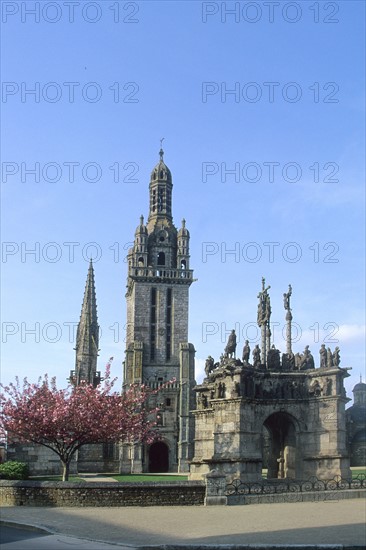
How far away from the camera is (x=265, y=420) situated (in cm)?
3828

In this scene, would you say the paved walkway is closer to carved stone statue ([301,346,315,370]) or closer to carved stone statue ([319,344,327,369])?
carved stone statue ([319,344,327,369])

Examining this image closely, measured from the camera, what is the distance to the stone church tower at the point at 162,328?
303 ft

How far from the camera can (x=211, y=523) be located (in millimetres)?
22453

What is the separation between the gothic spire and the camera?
101 meters

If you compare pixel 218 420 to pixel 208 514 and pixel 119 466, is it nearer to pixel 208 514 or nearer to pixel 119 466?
pixel 208 514

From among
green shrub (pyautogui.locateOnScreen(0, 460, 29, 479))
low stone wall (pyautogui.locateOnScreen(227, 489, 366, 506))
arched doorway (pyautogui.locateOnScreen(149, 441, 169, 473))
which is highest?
green shrub (pyautogui.locateOnScreen(0, 460, 29, 479))

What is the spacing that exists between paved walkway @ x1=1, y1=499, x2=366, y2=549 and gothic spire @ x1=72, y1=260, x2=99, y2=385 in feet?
234

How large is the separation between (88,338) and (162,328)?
11333 millimetres

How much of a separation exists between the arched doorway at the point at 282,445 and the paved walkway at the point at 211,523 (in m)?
9.24

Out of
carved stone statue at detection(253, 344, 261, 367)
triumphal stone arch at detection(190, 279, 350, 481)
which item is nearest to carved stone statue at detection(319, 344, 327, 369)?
triumphal stone arch at detection(190, 279, 350, 481)

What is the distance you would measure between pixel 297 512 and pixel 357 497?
312 inches

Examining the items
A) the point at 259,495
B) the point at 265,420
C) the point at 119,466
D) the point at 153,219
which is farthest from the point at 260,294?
the point at 153,219

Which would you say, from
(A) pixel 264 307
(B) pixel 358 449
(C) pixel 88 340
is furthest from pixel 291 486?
(C) pixel 88 340

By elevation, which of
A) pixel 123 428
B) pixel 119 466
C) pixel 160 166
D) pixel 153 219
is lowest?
pixel 119 466
